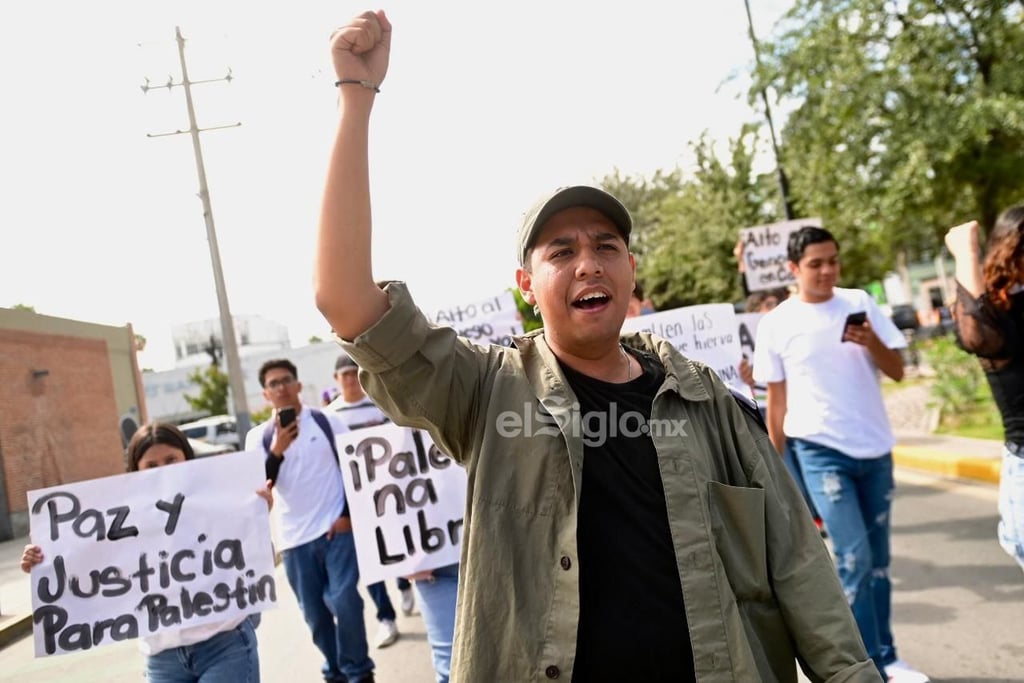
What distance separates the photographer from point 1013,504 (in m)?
2.99

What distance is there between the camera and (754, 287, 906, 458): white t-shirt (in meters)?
4.03

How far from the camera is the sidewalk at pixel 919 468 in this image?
26.3 ft

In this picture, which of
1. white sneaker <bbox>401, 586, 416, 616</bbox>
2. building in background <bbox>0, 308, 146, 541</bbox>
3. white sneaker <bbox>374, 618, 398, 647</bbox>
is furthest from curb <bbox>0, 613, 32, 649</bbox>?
white sneaker <bbox>374, 618, 398, 647</bbox>

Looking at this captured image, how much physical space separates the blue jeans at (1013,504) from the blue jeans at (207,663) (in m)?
2.92

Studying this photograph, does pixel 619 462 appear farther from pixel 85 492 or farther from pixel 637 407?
pixel 85 492

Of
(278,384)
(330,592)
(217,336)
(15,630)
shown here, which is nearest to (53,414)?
(15,630)

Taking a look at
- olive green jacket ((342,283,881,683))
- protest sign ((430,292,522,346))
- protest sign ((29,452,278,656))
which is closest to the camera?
olive green jacket ((342,283,881,683))

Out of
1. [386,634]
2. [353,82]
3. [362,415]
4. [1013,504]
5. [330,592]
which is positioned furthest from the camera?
[362,415]

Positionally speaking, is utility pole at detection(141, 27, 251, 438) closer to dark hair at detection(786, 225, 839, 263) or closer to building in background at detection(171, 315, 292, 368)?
dark hair at detection(786, 225, 839, 263)

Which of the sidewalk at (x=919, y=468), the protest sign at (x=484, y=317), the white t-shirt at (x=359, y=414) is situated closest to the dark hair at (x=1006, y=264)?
the white t-shirt at (x=359, y=414)

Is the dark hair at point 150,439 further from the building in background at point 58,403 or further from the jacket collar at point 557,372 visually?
the building in background at point 58,403

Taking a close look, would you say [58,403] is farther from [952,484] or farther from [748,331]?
[952,484]

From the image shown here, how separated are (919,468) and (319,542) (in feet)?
23.8

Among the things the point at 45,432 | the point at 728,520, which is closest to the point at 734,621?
the point at 728,520
